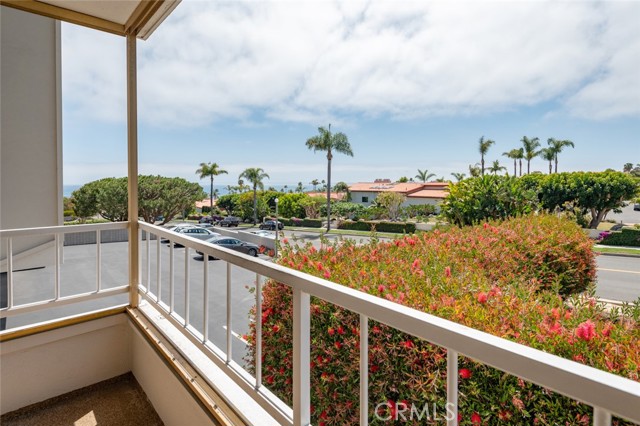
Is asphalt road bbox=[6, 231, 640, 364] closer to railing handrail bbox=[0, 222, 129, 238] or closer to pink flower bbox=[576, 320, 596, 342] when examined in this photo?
railing handrail bbox=[0, 222, 129, 238]

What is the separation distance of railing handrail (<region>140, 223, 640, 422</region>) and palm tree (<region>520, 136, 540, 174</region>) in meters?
6.25

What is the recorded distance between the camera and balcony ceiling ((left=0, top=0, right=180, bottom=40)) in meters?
2.07

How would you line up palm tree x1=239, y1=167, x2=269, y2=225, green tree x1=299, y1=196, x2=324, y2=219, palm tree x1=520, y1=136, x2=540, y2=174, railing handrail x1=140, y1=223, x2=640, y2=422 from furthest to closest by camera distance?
green tree x1=299, y1=196, x2=324, y2=219 < palm tree x1=239, y1=167, x2=269, y2=225 < palm tree x1=520, y1=136, x2=540, y2=174 < railing handrail x1=140, y1=223, x2=640, y2=422

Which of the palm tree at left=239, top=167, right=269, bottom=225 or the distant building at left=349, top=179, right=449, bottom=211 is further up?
the palm tree at left=239, top=167, right=269, bottom=225

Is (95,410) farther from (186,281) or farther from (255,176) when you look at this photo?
(255,176)

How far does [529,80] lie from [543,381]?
247 inches

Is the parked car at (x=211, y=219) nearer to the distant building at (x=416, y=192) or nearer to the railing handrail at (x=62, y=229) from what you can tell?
the railing handrail at (x=62, y=229)

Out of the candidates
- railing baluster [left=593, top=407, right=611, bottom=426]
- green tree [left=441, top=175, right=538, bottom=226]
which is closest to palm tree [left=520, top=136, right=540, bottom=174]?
green tree [left=441, top=175, right=538, bottom=226]

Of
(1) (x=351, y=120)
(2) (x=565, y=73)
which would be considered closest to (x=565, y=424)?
→ (2) (x=565, y=73)

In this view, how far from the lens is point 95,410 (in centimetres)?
210

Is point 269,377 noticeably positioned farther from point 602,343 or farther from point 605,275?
point 605,275

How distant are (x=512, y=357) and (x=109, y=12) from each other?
2787 mm

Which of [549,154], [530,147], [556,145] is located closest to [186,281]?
[549,154]

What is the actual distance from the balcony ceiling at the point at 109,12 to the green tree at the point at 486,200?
3.18 metres
